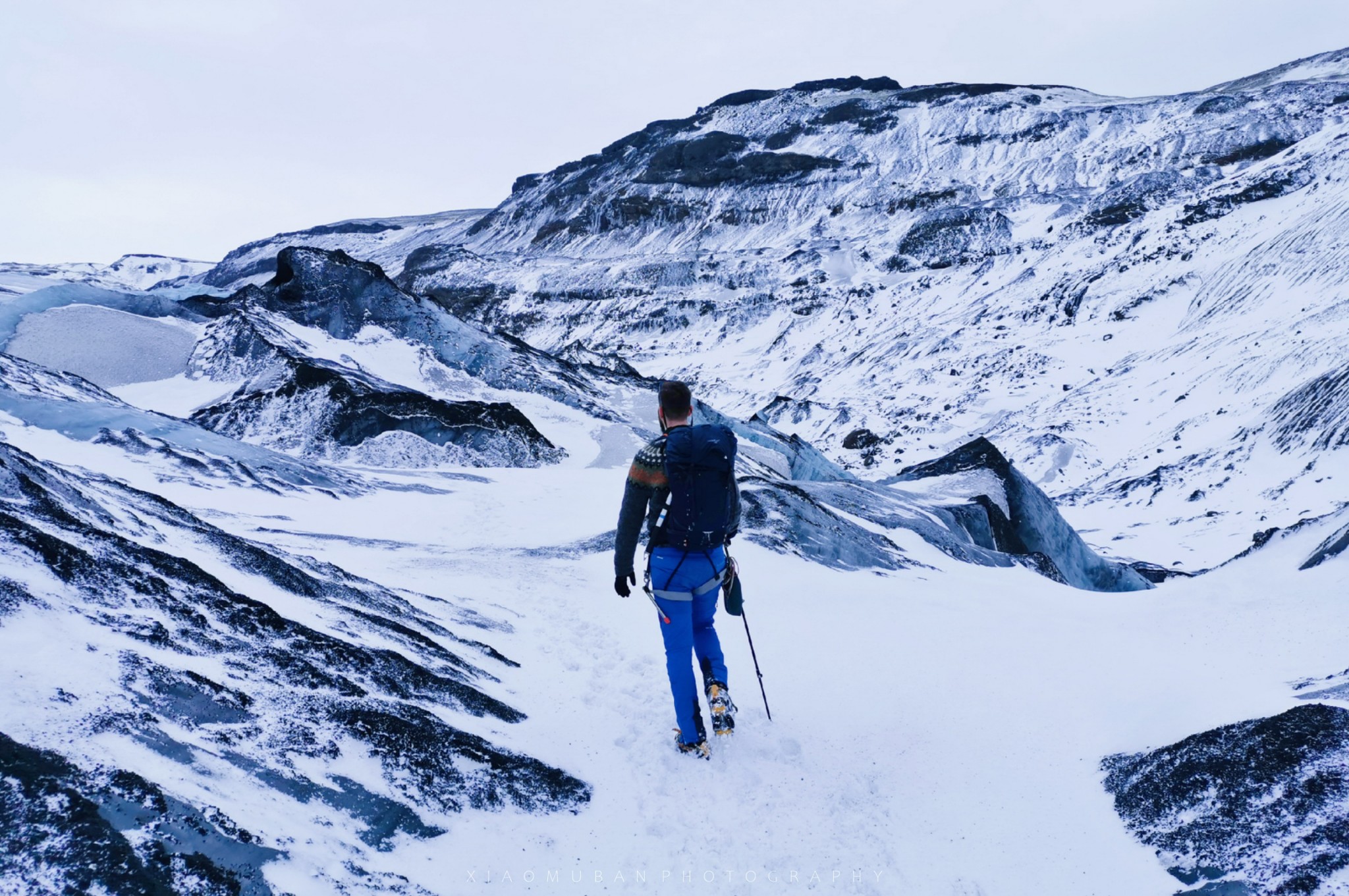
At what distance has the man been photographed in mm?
4352

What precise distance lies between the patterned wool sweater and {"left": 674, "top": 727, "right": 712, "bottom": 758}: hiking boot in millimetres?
906

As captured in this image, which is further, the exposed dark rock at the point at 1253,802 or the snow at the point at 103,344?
the snow at the point at 103,344

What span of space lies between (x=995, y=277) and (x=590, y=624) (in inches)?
1743

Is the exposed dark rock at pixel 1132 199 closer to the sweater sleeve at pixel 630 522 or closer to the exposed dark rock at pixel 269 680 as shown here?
the sweater sleeve at pixel 630 522

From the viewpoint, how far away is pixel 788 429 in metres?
34.9

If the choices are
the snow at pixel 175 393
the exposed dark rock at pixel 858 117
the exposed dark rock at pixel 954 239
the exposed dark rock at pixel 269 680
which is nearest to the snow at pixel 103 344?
the snow at pixel 175 393

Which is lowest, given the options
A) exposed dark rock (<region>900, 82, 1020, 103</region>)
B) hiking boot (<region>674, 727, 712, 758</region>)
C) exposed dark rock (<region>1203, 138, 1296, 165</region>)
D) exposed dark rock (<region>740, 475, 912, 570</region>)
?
hiking boot (<region>674, 727, 712, 758</region>)

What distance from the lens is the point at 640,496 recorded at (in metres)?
4.42

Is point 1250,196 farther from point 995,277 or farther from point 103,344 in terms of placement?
point 103,344

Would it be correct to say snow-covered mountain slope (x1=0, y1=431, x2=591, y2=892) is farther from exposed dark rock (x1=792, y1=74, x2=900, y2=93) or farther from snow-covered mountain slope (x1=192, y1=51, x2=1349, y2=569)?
exposed dark rock (x1=792, y1=74, x2=900, y2=93)

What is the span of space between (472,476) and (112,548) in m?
8.53

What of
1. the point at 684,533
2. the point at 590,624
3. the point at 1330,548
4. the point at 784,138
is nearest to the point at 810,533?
the point at 590,624

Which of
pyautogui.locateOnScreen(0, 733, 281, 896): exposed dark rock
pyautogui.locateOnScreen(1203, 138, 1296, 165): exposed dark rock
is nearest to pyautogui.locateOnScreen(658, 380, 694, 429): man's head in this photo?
pyautogui.locateOnScreen(0, 733, 281, 896): exposed dark rock

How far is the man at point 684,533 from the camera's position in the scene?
4352 mm
